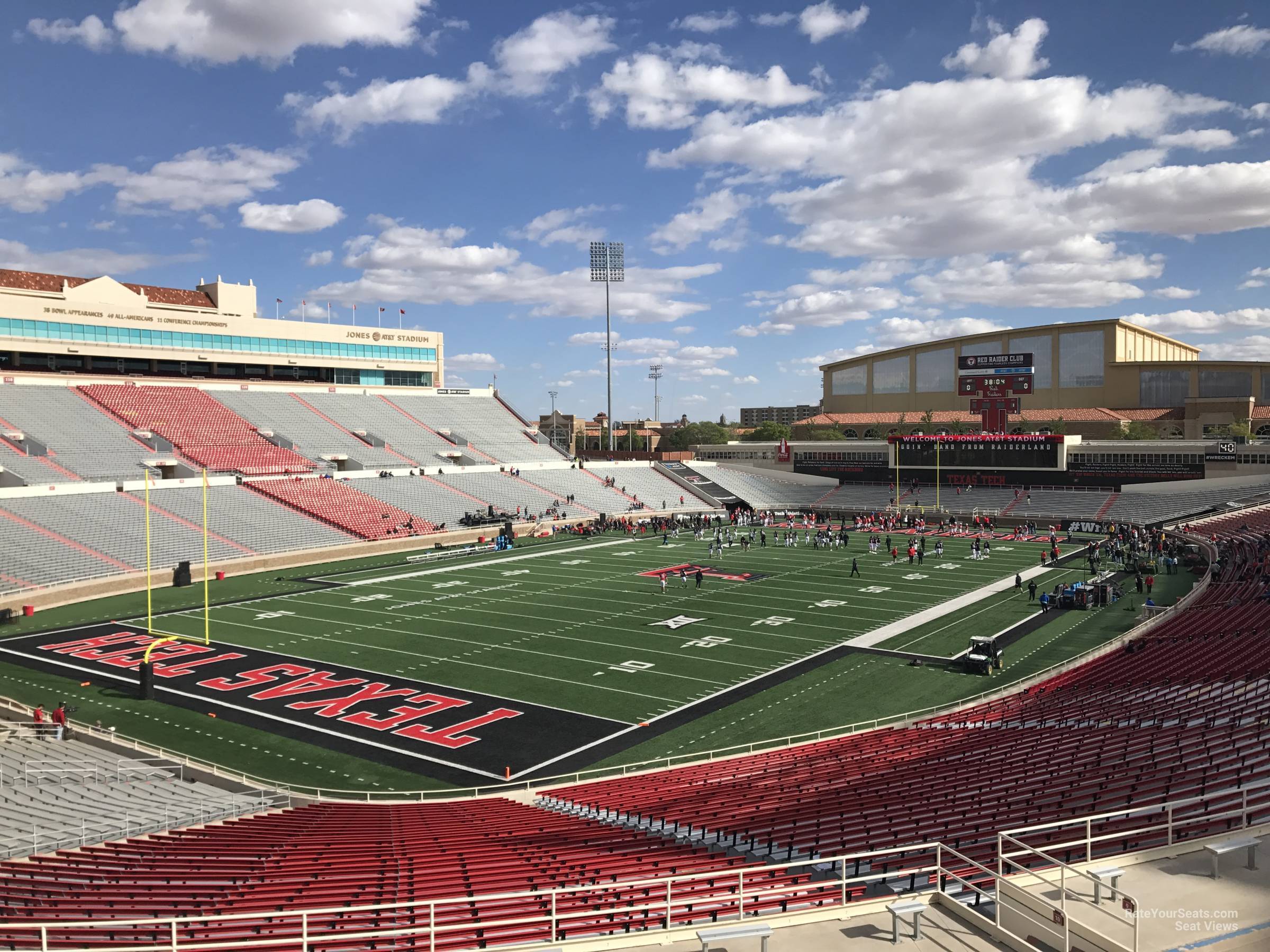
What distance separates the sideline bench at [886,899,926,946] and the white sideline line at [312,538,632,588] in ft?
105

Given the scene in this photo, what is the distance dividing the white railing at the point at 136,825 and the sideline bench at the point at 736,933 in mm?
9001

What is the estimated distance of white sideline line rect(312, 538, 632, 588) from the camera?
36.8 meters

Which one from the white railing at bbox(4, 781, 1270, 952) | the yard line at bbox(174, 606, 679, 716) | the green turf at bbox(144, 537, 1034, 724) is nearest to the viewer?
the white railing at bbox(4, 781, 1270, 952)

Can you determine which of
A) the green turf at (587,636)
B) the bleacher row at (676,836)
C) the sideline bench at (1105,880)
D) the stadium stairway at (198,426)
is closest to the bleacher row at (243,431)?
the stadium stairway at (198,426)

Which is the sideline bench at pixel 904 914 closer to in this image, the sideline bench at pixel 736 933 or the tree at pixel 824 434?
the sideline bench at pixel 736 933

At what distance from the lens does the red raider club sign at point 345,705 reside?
17812mm

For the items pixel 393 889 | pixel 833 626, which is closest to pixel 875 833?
pixel 393 889

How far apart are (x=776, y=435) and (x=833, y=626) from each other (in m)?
78.8

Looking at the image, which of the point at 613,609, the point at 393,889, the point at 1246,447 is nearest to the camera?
the point at 393,889

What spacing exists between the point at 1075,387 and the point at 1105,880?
8546cm

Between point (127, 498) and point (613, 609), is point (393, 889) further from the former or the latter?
point (127, 498)

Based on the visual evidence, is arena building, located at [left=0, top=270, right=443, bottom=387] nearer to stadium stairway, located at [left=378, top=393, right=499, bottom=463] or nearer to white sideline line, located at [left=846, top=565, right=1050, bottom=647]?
stadium stairway, located at [left=378, top=393, right=499, bottom=463]

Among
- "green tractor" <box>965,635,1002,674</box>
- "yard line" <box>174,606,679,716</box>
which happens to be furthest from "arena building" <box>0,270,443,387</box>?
"green tractor" <box>965,635,1002,674</box>

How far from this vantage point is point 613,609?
101ft
